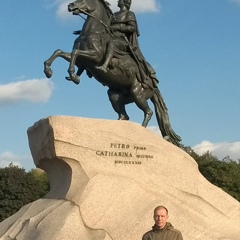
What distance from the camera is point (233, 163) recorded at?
27.2 metres

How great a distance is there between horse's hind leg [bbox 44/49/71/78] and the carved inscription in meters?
2.21

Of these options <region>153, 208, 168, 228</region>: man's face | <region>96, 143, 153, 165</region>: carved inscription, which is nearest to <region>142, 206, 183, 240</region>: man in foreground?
<region>153, 208, 168, 228</region>: man's face

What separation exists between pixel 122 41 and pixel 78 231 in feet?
15.5

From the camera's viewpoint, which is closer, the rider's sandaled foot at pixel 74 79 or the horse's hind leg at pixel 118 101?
the rider's sandaled foot at pixel 74 79

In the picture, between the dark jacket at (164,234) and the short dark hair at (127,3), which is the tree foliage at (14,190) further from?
the dark jacket at (164,234)

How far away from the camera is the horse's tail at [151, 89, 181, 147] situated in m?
13.2

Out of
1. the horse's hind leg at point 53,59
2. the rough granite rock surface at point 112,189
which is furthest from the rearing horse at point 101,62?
the rough granite rock surface at point 112,189

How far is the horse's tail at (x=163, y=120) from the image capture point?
1320cm

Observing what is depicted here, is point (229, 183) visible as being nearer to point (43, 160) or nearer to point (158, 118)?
point (158, 118)

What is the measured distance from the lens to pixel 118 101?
1279cm

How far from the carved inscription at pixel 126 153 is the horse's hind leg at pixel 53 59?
2212 mm

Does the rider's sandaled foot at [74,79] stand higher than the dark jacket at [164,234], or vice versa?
the rider's sandaled foot at [74,79]

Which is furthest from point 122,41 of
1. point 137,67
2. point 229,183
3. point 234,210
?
point 229,183

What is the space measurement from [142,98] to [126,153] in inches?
107
